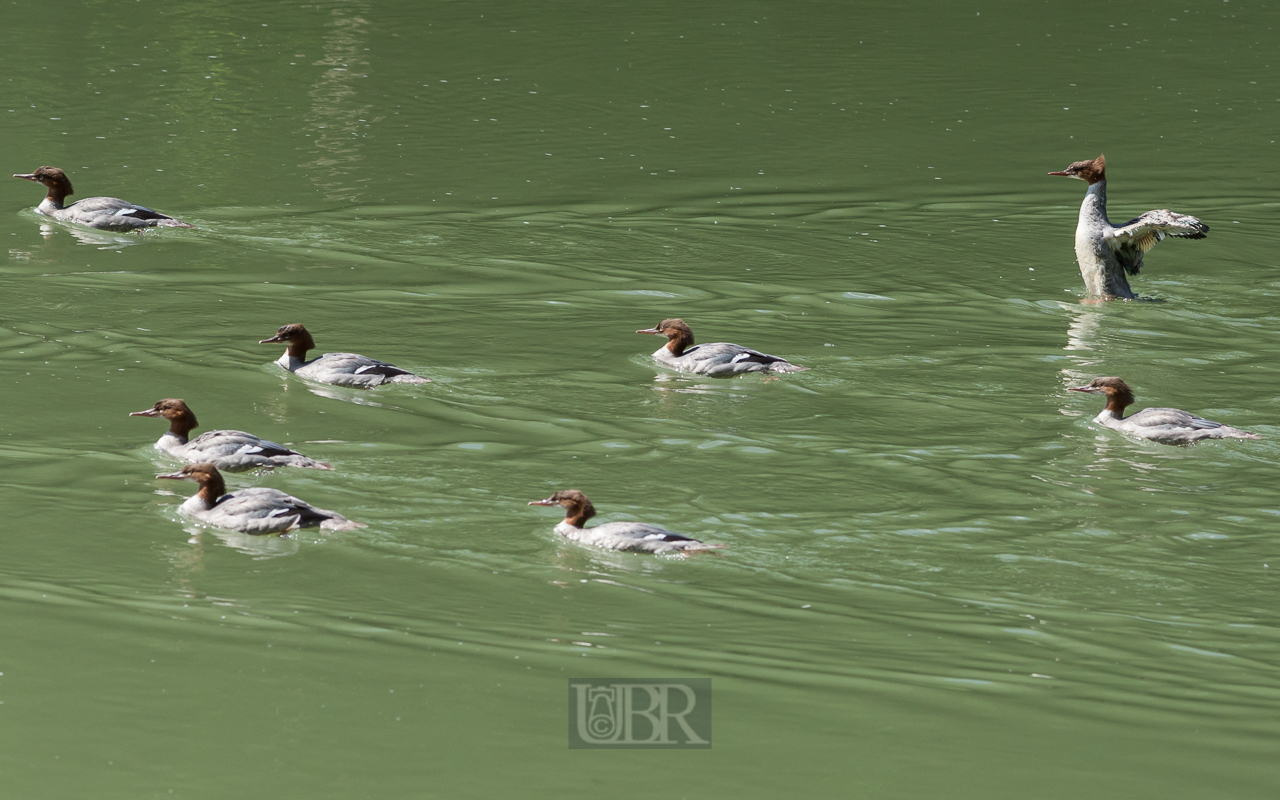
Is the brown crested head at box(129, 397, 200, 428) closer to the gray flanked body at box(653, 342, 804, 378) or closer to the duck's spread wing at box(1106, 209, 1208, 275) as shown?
the gray flanked body at box(653, 342, 804, 378)

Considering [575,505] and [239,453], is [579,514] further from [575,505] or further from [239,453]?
[239,453]

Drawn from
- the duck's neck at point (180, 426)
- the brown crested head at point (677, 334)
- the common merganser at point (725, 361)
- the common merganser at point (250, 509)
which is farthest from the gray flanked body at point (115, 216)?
the common merganser at point (250, 509)

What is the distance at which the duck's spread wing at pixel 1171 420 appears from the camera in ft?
47.6

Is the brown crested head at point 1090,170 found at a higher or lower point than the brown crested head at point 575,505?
higher

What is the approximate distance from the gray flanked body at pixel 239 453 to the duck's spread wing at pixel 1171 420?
676 cm

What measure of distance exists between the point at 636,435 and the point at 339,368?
3.04 m

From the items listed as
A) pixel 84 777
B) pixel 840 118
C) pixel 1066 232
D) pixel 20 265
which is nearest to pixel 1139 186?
pixel 1066 232

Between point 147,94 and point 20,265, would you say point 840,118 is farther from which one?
point 20,265

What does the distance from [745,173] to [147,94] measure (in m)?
10.7

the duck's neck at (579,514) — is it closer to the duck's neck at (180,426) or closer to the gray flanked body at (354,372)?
the duck's neck at (180,426)

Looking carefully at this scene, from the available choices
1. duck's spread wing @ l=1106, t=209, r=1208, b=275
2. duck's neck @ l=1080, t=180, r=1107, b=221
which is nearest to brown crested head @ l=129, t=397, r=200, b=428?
duck's spread wing @ l=1106, t=209, r=1208, b=275

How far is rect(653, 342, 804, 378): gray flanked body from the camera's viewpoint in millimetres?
16328

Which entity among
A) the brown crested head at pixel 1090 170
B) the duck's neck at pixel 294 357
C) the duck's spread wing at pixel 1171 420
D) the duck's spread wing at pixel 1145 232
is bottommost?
the duck's neck at pixel 294 357

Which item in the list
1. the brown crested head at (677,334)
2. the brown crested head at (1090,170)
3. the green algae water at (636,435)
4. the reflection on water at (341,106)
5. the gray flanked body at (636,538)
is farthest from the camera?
the reflection on water at (341,106)
